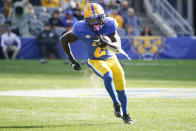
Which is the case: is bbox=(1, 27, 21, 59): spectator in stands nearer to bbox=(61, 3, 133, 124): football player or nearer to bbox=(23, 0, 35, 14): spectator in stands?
bbox=(23, 0, 35, 14): spectator in stands

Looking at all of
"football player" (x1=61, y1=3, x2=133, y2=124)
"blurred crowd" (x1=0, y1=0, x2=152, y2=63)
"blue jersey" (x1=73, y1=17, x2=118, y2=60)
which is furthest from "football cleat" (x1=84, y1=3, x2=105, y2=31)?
"blurred crowd" (x1=0, y1=0, x2=152, y2=63)

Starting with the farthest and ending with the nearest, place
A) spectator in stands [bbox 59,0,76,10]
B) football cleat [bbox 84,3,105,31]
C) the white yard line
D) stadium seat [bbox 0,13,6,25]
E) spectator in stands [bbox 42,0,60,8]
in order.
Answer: spectator in stands [bbox 42,0,60,8], spectator in stands [bbox 59,0,76,10], stadium seat [bbox 0,13,6,25], the white yard line, football cleat [bbox 84,3,105,31]

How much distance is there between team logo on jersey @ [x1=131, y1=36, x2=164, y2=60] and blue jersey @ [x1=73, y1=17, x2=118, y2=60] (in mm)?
15374

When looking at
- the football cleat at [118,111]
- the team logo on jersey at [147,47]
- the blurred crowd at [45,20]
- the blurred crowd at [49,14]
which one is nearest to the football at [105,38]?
the football cleat at [118,111]

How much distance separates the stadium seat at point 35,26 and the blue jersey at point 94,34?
1554cm

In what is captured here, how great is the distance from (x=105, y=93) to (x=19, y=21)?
478 inches

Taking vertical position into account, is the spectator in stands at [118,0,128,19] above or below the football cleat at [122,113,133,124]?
below

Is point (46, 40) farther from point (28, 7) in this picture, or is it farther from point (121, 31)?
point (121, 31)

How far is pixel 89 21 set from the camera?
7.79 metres

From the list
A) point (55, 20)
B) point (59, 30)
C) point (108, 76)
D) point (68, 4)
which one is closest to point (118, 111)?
point (108, 76)

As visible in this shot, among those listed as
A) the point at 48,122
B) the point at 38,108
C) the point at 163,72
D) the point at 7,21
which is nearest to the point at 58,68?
the point at 163,72

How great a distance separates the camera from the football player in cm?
747

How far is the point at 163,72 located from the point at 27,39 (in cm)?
754

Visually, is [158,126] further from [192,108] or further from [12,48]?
[12,48]
